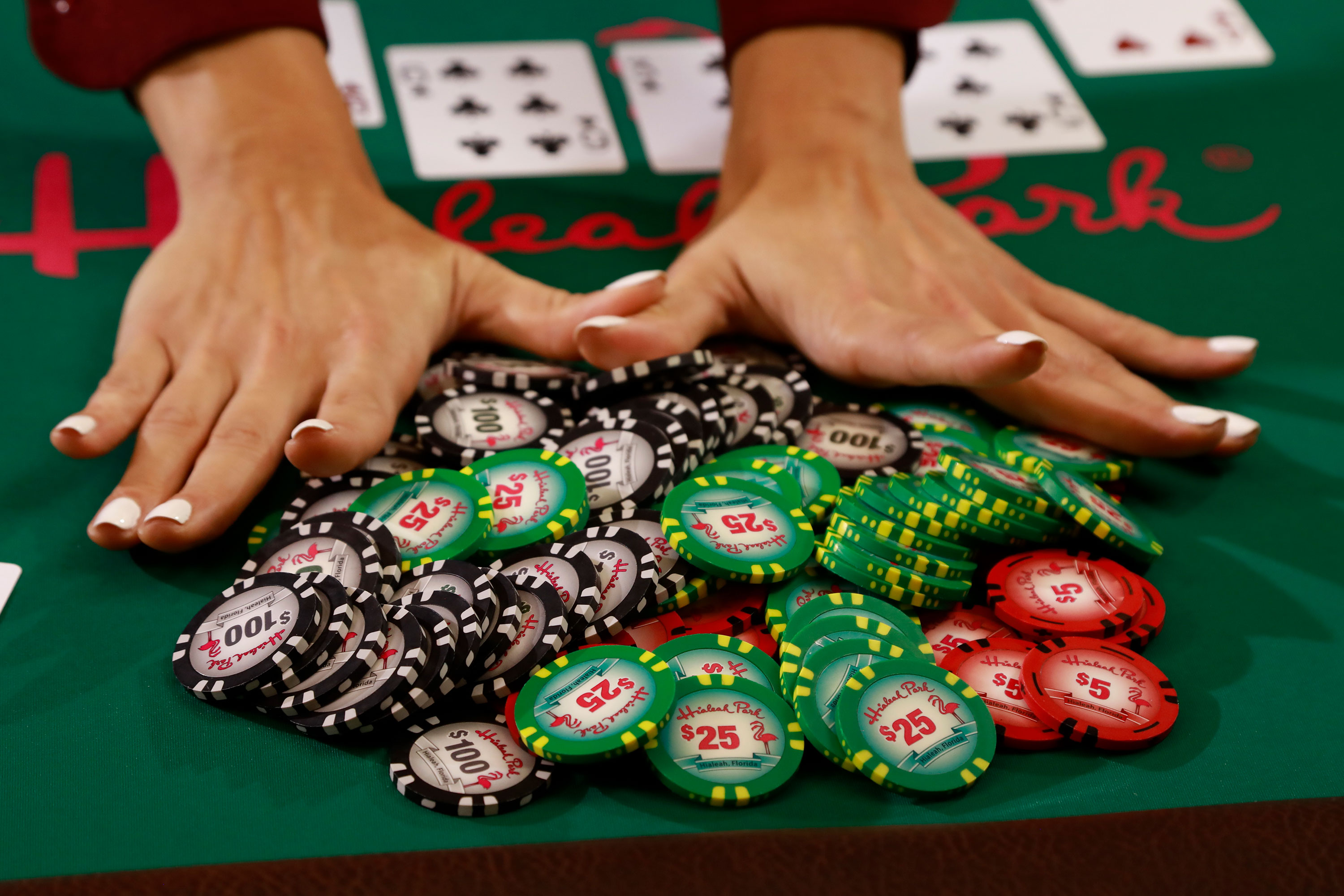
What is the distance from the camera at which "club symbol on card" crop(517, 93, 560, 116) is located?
297 cm

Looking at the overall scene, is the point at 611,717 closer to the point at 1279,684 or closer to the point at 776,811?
the point at 776,811

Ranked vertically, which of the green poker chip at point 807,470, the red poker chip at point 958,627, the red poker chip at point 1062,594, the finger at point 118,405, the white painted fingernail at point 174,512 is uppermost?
the finger at point 118,405

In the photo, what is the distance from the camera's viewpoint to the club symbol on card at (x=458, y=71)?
306cm

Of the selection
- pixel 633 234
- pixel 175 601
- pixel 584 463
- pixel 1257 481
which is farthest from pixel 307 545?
pixel 1257 481

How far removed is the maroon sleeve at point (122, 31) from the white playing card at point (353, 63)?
0.48 m

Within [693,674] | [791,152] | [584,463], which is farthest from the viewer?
[791,152]

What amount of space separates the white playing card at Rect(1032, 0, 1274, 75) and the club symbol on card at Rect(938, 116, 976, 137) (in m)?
0.46

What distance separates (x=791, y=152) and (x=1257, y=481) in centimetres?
114

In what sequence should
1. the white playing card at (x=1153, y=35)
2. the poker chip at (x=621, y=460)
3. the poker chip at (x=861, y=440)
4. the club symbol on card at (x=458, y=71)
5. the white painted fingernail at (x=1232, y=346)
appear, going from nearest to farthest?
the poker chip at (x=621, y=460), the poker chip at (x=861, y=440), the white painted fingernail at (x=1232, y=346), the club symbol on card at (x=458, y=71), the white playing card at (x=1153, y=35)

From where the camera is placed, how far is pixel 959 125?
9.81 feet

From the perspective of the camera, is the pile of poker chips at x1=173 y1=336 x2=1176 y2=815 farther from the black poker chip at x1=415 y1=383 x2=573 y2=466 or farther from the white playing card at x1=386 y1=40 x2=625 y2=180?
the white playing card at x1=386 y1=40 x2=625 y2=180

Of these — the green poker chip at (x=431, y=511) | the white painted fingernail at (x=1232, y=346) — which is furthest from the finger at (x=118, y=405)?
the white painted fingernail at (x=1232, y=346)

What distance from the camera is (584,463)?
192 centimetres

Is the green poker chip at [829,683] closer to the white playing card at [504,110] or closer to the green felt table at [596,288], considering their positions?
the green felt table at [596,288]
